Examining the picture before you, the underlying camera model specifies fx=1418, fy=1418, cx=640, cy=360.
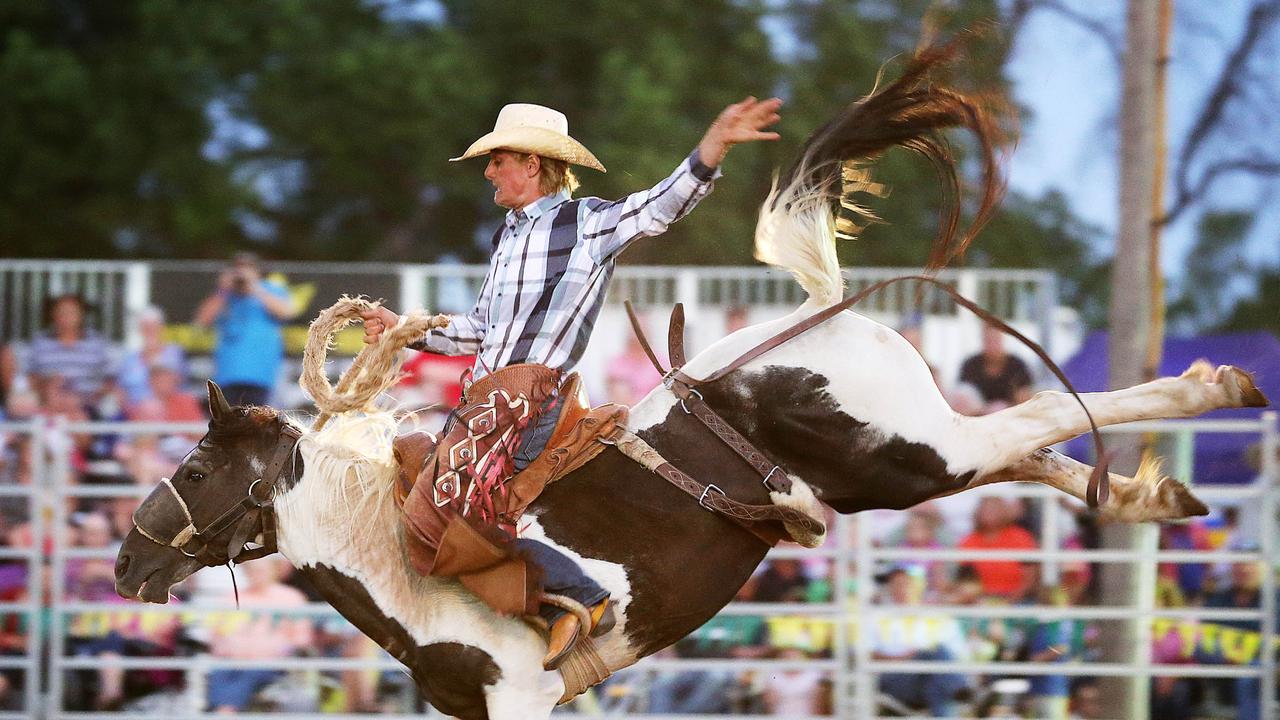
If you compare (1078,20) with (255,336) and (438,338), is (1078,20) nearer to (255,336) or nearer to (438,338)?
(438,338)

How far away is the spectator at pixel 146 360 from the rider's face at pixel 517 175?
15.2 feet

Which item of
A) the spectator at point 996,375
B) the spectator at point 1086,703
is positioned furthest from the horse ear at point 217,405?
the spectator at point 996,375

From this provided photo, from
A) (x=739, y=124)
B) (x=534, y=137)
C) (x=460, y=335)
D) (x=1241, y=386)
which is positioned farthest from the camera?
(x=460, y=335)

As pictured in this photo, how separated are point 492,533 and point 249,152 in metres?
12.2

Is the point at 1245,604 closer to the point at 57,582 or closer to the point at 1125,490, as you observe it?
the point at 1125,490

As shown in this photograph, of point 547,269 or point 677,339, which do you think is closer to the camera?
point 547,269

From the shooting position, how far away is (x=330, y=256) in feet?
52.9

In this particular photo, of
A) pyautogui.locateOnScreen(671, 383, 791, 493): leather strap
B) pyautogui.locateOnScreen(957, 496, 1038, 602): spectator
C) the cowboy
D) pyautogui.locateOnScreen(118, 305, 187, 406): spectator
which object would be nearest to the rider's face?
the cowboy

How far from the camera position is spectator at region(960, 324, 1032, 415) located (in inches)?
307

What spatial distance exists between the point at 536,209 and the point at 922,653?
347 cm

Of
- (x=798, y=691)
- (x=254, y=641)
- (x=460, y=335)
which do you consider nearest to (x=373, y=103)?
(x=254, y=641)

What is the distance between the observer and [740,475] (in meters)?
4.21

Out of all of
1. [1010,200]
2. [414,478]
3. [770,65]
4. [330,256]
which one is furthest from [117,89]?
[414,478]

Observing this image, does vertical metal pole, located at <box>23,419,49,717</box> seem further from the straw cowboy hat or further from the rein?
the rein
